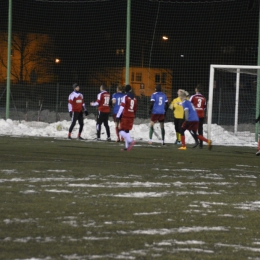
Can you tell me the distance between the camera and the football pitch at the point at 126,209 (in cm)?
611

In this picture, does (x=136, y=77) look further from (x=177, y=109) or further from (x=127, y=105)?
(x=127, y=105)

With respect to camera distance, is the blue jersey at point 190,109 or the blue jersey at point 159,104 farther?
the blue jersey at point 159,104

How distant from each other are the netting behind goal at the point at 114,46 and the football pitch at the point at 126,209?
24200mm

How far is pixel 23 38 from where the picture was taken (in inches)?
2286

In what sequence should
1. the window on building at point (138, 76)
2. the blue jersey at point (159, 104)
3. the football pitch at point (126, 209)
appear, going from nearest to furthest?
the football pitch at point (126, 209) < the blue jersey at point (159, 104) < the window on building at point (138, 76)

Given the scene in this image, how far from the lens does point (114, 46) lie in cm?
4803

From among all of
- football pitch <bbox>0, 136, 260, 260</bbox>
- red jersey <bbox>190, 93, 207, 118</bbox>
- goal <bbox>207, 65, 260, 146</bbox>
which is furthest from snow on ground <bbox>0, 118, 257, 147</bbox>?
football pitch <bbox>0, 136, 260, 260</bbox>

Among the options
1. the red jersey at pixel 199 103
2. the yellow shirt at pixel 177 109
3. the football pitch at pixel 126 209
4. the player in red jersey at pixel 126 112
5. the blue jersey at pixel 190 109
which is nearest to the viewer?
the football pitch at pixel 126 209

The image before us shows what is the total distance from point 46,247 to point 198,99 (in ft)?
54.6

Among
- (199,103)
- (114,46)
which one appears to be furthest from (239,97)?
(114,46)

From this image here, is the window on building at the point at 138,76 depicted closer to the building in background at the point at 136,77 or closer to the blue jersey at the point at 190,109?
the building in background at the point at 136,77

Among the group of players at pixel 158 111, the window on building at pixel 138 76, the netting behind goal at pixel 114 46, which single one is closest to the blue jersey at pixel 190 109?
the group of players at pixel 158 111

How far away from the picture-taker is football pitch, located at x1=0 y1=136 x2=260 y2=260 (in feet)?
20.1

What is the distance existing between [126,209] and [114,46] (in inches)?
1581
